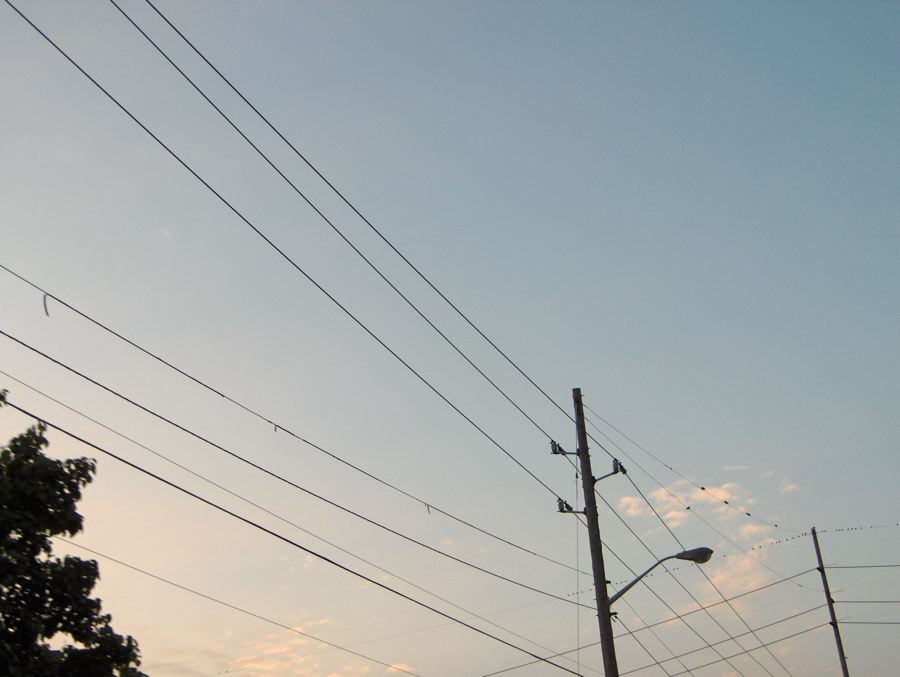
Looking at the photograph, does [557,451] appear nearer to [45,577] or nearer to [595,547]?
[595,547]

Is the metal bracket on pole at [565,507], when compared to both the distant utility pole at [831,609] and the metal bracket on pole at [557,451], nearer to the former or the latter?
the metal bracket on pole at [557,451]

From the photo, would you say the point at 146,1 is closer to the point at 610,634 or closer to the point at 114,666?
the point at 114,666

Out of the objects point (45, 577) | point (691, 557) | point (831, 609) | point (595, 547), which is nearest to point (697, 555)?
point (691, 557)

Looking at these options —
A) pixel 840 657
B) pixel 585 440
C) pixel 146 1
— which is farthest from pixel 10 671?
pixel 840 657

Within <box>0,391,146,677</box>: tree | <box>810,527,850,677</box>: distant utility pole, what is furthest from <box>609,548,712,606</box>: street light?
<box>810,527,850,677</box>: distant utility pole

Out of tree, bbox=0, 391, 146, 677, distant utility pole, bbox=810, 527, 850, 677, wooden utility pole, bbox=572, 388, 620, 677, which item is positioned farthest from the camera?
distant utility pole, bbox=810, 527, 850, 677

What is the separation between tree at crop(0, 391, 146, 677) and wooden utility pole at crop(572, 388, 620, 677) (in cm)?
1070

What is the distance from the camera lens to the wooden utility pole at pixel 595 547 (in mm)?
19719

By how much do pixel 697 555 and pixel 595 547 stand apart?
2.54 m

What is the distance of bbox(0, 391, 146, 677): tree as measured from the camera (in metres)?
15.5

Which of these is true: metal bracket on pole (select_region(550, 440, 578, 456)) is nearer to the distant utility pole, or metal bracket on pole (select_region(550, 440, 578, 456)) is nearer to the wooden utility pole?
the wooden utility pole

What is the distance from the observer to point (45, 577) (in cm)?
1599

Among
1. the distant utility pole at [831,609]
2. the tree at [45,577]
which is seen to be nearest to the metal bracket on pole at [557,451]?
the tree at [45,577]

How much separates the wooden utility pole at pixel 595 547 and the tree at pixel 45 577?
1070 centimetres
